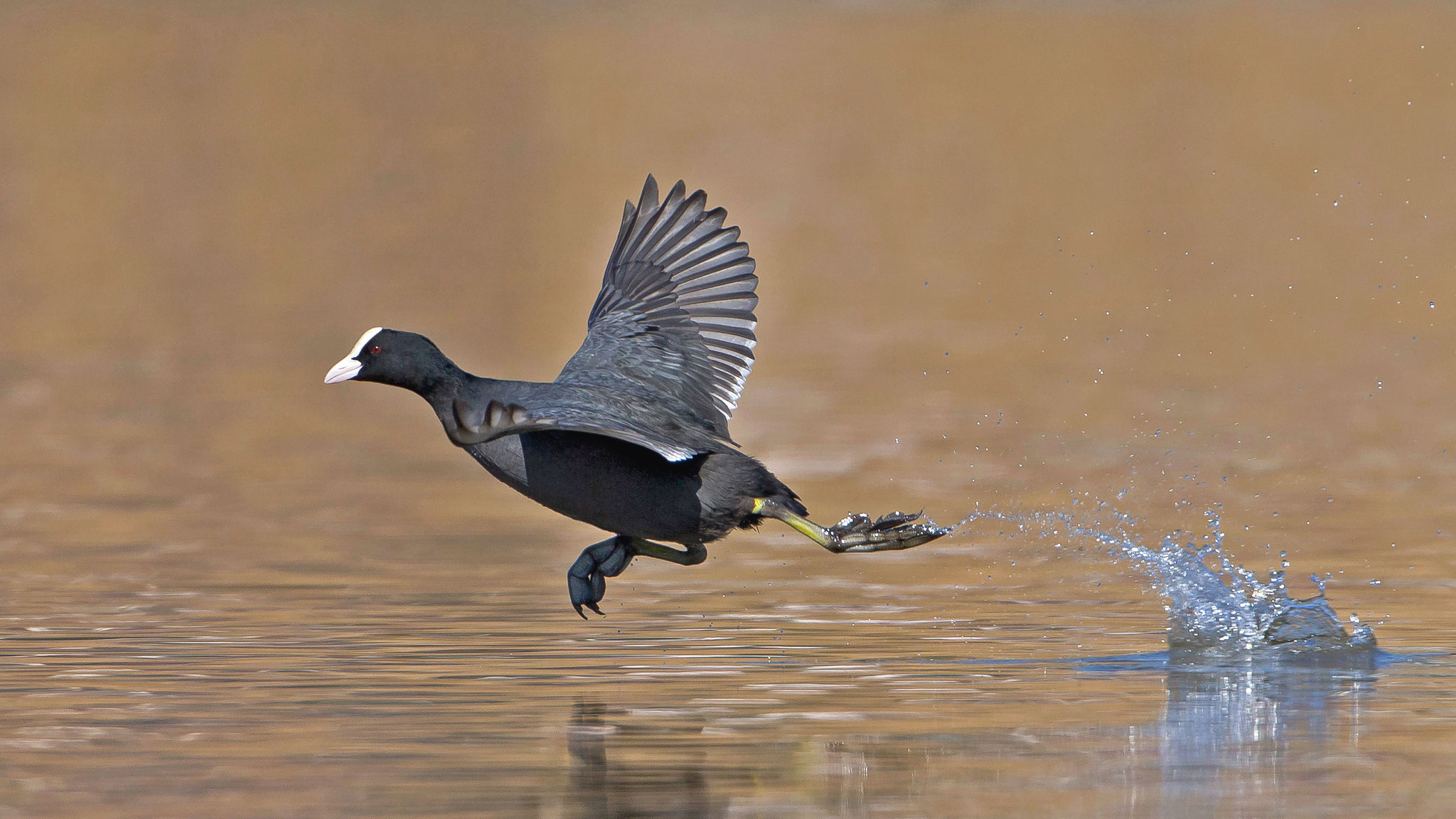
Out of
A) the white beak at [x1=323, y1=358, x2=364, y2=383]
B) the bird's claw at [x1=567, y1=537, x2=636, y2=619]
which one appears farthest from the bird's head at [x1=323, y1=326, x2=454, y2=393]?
the bird's claw at [x1=567, y1=537, x2=636, y2=619]

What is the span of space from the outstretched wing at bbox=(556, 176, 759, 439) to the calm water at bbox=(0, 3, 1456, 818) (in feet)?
3.27

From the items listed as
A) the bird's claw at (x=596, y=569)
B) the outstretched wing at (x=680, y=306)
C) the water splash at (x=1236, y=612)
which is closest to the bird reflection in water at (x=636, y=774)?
the bird's claw at (x=596, y=569)

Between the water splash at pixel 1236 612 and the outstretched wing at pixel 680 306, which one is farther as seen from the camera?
the outstretched wing at pixel 680 306

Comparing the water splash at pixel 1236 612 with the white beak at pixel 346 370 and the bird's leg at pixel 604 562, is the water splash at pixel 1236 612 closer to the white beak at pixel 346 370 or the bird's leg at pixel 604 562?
the bird's leg at pixel 604 562

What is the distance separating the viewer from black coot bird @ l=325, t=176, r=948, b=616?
23.7ft

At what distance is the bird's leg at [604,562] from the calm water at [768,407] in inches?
10.1

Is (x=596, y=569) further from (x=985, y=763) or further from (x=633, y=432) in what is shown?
(x=985, y=763)

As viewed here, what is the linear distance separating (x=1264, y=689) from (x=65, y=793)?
3.78 m

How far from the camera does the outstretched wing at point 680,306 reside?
28.7ft

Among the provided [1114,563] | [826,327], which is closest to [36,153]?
[826,327]

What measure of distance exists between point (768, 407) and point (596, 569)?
27.6 feet

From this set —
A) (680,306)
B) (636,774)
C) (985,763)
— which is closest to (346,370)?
(680,306)

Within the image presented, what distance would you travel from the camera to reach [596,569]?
8.12 meters

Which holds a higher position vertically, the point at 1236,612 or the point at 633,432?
the point at 633,432
